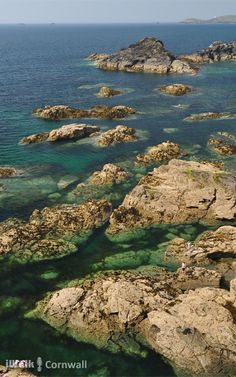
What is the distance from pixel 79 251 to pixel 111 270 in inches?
196

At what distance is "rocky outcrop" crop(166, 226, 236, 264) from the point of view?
1670 inches

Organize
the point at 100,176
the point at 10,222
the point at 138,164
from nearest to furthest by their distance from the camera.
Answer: the point at 10,222 < the point at 100,176 < the point at 138,164

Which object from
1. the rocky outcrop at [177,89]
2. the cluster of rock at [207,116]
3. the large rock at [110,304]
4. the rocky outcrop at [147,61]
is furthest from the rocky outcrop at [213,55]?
the large rock at [110,304]

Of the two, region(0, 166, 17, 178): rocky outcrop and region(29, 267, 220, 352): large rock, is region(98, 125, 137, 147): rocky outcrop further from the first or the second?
region(29, 267, 220, 352): large rock

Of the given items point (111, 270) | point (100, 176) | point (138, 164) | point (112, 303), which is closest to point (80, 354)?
point (112, 303)

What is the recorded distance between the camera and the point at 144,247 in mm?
45156

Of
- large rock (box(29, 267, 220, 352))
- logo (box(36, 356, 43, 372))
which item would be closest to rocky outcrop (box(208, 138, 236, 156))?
large rock (box(29, 267, 220, 352))

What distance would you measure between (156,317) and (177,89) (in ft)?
299

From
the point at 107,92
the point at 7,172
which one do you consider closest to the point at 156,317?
the point at 7,172

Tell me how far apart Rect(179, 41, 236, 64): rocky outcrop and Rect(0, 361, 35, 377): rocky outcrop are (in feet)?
535

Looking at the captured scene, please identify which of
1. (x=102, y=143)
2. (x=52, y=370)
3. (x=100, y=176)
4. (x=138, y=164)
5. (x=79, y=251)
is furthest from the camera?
(x=102, y=143)

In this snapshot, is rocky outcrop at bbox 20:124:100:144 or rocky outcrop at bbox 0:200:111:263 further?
rocky outcrop at bbox 20:124:100:144

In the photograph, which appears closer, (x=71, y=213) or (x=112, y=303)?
(x=112, y=303)

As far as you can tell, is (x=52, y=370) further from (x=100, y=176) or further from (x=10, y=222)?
(x=100, y=176)
